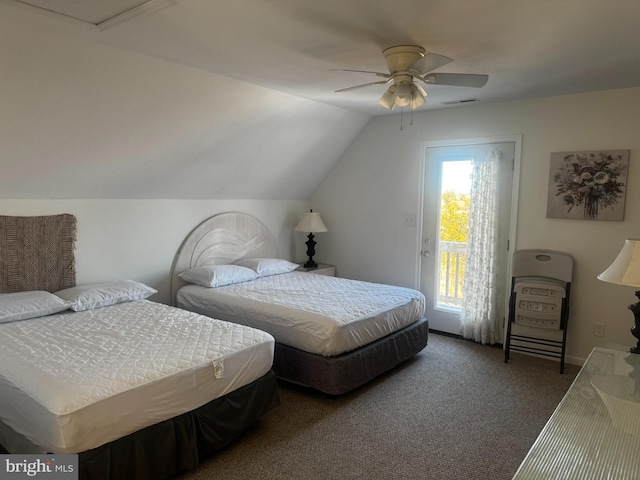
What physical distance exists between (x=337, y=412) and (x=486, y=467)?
982 mm

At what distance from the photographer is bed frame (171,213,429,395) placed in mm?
3020

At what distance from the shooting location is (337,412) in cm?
293

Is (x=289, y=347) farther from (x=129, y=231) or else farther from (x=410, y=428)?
(x=129, y=231)

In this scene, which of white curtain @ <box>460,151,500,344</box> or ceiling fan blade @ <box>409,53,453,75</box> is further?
white curtain @ <box>460,151,500,344</box>

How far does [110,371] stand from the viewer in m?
2.07

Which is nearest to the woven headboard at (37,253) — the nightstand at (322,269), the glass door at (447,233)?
the nightstand at (322,269)

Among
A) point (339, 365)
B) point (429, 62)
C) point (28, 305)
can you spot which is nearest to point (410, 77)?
point (429, 62)

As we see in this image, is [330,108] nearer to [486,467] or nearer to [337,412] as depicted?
[337,412]

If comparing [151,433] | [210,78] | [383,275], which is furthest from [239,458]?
[383,275]

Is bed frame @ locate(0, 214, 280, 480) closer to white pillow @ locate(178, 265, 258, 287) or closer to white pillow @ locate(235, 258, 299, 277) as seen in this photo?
white pillow @ locate(178, 265, 258, 287)

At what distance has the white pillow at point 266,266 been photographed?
441 cm

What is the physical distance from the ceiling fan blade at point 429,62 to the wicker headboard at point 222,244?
2.66 metres

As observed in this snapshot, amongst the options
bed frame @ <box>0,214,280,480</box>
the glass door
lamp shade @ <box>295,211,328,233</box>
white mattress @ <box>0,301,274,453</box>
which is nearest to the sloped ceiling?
bed frame @ <box>0,214,280,480</box>

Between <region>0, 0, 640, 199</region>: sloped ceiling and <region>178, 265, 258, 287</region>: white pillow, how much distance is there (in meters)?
0.77
